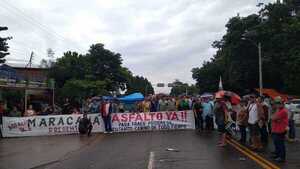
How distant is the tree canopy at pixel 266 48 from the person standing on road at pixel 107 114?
92.9 feet

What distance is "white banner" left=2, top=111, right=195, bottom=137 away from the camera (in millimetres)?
28688

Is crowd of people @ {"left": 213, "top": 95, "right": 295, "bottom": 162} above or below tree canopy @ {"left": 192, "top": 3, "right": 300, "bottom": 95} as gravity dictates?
below

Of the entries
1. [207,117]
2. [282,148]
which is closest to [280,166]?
[282,148]

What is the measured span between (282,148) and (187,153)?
3134 mm

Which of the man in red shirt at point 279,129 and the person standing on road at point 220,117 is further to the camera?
the person standing on road at point 220,117

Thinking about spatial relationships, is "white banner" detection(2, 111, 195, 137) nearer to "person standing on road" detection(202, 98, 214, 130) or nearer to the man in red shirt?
"person standing on road" detection(202, 98, 214, 130)

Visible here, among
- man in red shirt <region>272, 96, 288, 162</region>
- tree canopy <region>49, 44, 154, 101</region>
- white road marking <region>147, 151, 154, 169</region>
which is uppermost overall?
tree canopy <region>49, 44, 154, 101</region>

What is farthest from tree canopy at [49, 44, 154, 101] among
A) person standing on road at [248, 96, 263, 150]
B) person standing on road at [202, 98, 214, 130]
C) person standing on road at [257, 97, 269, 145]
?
person standing on road at [248, 96, 263, 150]

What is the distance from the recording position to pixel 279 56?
58.0 m

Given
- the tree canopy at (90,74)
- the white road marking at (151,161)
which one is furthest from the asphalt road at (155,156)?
the tree canopy at (90,74)

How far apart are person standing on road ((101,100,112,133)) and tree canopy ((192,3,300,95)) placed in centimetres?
2831

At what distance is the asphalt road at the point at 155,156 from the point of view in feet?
45.3

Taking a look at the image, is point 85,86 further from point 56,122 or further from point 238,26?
point 56,122

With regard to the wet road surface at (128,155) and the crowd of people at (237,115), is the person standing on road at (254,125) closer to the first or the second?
the crowd of people at (237,115)
